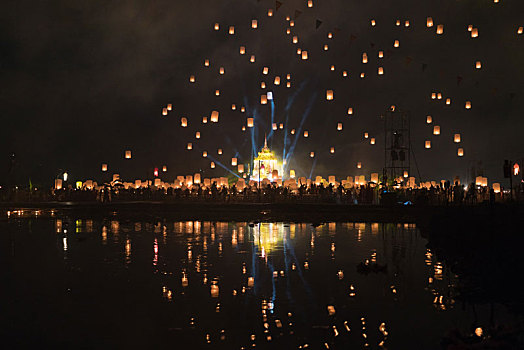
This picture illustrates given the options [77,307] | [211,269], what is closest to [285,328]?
[77,307]

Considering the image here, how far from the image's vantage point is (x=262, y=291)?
10.1 m

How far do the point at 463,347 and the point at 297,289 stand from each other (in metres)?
4.14

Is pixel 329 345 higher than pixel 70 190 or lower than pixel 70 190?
lower

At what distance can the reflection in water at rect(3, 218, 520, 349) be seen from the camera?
737 cm

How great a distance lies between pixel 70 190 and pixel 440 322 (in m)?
44.3

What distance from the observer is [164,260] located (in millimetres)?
13852

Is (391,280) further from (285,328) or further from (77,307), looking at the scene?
(77,307)

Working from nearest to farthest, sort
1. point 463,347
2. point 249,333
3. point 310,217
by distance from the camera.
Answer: point 463,347, point 249,333, point 310,217

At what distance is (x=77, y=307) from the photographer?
8.81 meters

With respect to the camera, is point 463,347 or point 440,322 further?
point 440,322

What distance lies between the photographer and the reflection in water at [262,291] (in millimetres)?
7371

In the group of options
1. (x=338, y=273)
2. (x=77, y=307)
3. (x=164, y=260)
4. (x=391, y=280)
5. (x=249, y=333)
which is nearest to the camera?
(x=249, y=333)

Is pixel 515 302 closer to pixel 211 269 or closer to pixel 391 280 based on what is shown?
pixel 391 280

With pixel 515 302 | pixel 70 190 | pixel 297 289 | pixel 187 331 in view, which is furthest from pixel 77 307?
pixel 70 190
